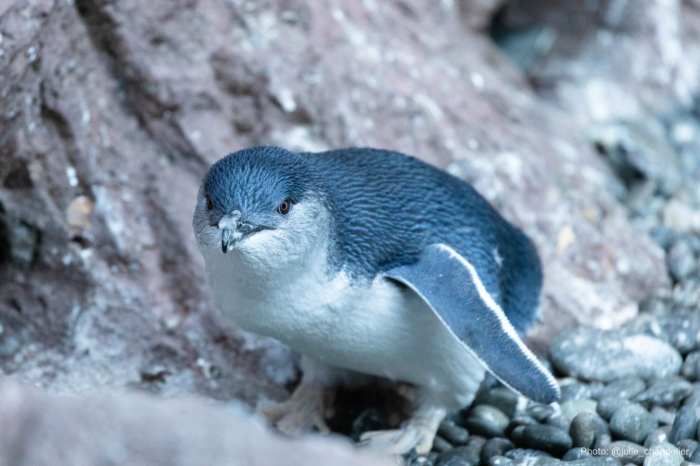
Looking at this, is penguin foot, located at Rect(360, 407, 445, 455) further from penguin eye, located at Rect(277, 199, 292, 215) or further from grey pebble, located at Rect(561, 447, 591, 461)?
penguin eye, located at Rect(277, 199, 292, 215)

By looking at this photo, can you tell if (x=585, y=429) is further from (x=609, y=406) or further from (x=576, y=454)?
(x=609, y=406)

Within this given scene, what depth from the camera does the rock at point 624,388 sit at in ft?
12.0

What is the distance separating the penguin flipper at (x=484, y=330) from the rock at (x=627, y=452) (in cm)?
31

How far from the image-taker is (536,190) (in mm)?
4484

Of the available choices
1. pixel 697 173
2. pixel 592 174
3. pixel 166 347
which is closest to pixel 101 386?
pixel 166 347

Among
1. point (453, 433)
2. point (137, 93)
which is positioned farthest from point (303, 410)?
point (137, 93)

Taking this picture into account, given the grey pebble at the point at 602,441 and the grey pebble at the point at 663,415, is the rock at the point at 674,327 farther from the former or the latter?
the grey pebble at the point at 602,441

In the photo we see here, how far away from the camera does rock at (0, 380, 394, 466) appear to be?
1.86 metres

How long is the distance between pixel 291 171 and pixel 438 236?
593mm

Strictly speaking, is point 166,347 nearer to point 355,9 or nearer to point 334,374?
point 334,374

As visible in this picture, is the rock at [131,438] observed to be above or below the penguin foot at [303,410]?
above

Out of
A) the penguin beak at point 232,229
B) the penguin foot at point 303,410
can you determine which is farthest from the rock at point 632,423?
the penguin beak at point 232,229

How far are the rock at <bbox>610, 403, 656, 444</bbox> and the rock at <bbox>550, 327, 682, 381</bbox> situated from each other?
0.34m

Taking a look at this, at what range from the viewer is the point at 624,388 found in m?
3.68
